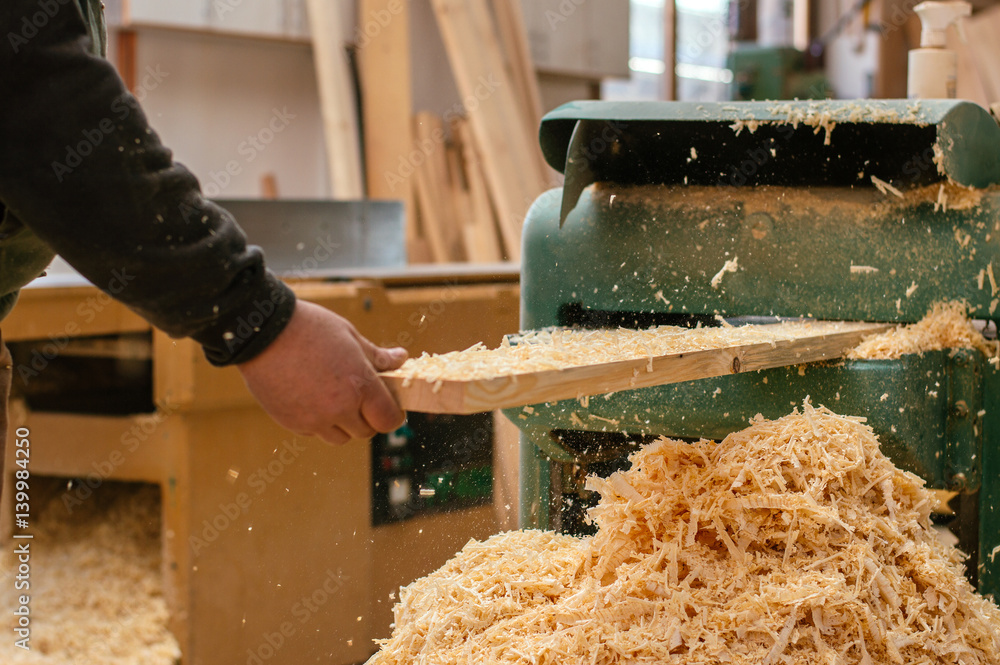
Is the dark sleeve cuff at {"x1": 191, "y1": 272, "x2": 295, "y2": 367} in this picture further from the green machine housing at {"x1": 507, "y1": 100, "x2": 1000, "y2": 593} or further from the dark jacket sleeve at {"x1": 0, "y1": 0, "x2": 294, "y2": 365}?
the green machine housing at {"x1": 507, "y1": 100, "x2": 1000, "y2": 593}

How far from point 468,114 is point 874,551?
3421 millimetres

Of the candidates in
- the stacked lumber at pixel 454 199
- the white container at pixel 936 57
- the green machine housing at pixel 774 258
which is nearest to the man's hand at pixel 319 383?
the green machine housing at pixel 774 258

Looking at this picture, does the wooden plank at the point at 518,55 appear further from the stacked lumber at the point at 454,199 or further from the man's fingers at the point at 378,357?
the man's fingers at the point at 378,357

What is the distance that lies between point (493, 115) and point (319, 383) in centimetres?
344

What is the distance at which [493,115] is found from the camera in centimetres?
427

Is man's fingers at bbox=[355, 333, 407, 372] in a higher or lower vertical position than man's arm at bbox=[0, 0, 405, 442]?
lower

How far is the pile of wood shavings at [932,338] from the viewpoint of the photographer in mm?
1474

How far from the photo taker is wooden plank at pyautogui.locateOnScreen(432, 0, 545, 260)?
4230 mm

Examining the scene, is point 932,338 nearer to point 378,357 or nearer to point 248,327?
point 378,357

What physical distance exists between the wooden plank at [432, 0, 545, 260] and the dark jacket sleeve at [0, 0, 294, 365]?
127 inches

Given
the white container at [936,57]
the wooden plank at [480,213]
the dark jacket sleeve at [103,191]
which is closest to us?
the dark jacket sleeve at [103,191]

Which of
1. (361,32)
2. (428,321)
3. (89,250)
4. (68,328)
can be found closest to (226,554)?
(68,328)

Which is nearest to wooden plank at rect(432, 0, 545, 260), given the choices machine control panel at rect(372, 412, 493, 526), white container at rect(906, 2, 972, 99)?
white container at rect(906, 2, 972, 99)

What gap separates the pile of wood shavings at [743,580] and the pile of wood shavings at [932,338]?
0.58 feet
